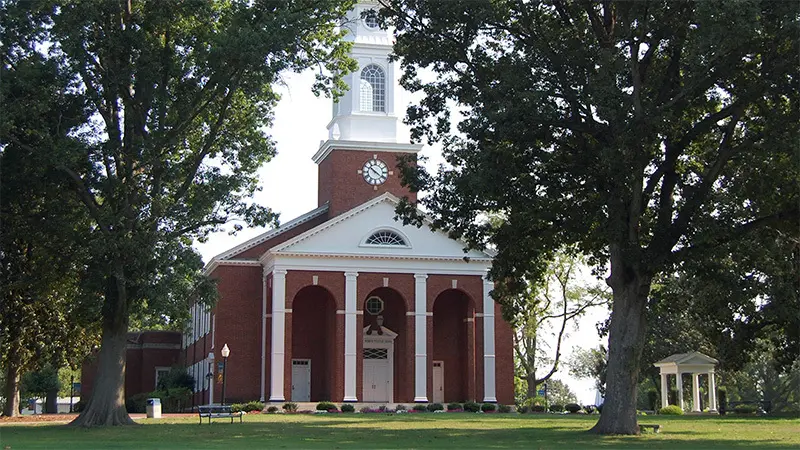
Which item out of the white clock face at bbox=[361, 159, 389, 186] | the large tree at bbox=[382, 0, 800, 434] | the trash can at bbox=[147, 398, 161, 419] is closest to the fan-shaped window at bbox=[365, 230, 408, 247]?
the white clock face at bbox=[361, 159, 389, 186]

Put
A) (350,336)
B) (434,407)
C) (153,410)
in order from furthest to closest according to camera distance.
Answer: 1. (350,336)
2. (434,407)
3. (153,410)

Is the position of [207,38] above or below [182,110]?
above

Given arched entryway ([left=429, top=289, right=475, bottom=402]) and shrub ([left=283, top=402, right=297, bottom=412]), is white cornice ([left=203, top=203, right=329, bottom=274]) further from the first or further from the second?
shrub ([left=283, top=402, right=297, bottom=412])

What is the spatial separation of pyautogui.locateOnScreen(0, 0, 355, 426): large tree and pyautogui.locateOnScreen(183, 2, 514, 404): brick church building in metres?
19.0

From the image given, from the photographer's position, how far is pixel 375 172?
56.5 meters

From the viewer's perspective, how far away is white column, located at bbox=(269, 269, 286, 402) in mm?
49938

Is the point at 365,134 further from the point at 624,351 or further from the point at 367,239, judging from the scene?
the point at 624,351

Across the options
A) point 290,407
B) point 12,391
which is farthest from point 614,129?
point 12,391

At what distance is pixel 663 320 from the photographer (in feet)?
202

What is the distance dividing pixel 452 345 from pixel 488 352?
3.86m

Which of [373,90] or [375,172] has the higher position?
[373,90]

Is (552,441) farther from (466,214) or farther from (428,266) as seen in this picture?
(428,266)

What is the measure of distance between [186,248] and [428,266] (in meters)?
23.6

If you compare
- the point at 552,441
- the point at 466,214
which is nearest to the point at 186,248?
the point at 466,214
